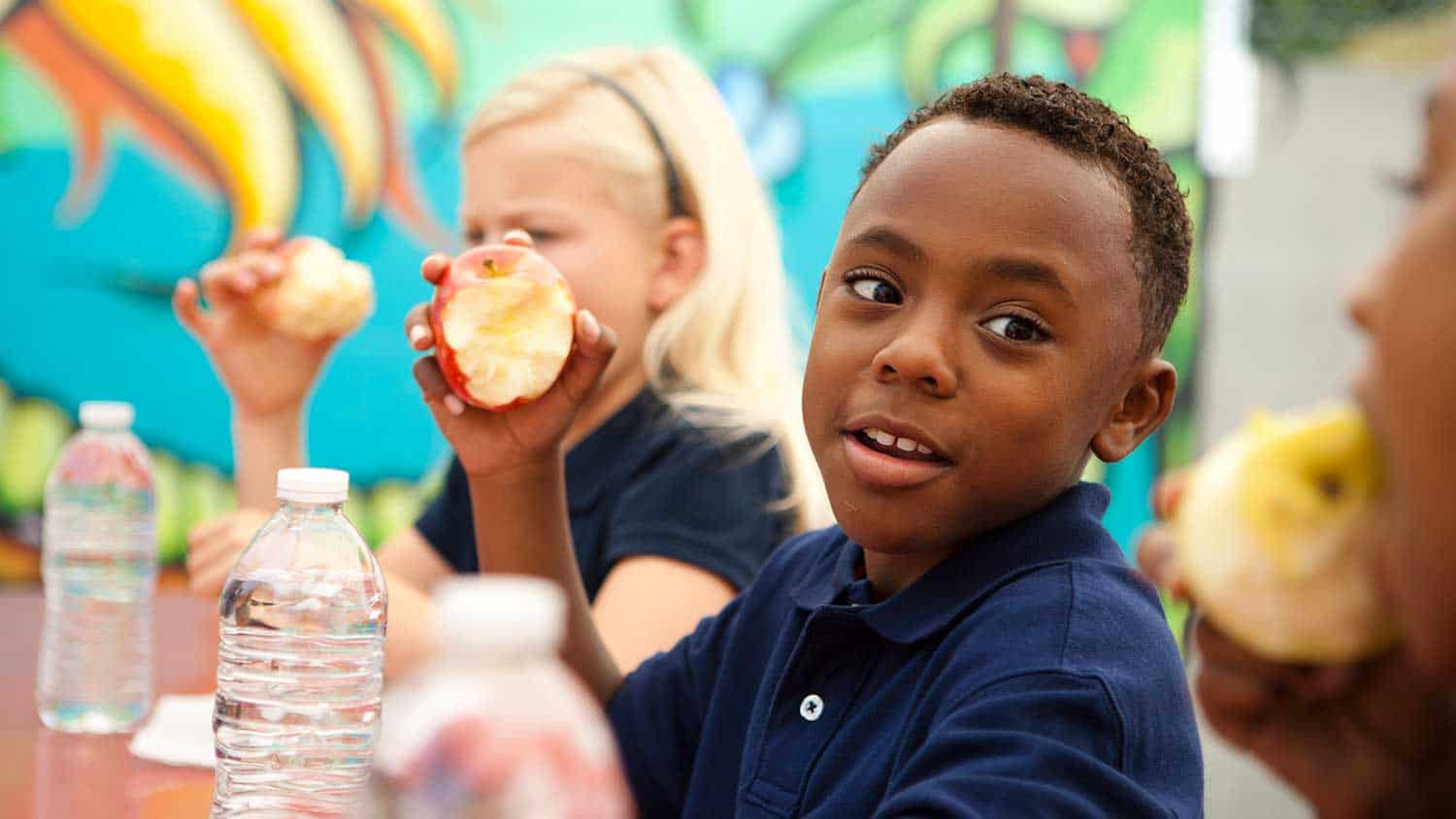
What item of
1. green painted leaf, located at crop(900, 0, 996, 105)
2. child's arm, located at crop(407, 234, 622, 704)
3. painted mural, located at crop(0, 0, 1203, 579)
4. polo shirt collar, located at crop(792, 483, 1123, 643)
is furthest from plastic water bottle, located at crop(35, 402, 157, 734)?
green painted leaf, located at crop(900, 0, 996, 105)

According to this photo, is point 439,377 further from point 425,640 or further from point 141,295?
point 141,295

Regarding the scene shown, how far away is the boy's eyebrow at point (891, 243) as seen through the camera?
1029mm

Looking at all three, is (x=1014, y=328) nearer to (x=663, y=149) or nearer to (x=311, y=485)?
(x=311, y=485)

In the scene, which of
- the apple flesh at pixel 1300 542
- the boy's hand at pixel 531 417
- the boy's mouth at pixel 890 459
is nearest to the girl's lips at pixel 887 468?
the boy's mouth at pixel 890 459

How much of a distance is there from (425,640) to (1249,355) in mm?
3926

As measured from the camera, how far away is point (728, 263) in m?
1.95

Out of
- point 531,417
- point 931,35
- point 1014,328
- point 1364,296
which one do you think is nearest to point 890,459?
point 1014,328

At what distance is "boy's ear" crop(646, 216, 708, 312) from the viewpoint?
191 centimetres

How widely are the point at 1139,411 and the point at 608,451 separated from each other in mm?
831

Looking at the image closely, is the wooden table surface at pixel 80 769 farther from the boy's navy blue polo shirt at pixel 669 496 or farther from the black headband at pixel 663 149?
the black headband at pixel 663 149

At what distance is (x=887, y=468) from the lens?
1.02 meters

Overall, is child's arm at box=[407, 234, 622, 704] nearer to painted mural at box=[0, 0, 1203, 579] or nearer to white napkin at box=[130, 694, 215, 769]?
white napkin at box=[130, 694, 215, 769]

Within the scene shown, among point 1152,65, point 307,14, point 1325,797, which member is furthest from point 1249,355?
point 1325,797

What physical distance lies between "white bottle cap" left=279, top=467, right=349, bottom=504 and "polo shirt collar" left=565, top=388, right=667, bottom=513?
70 centimetres
